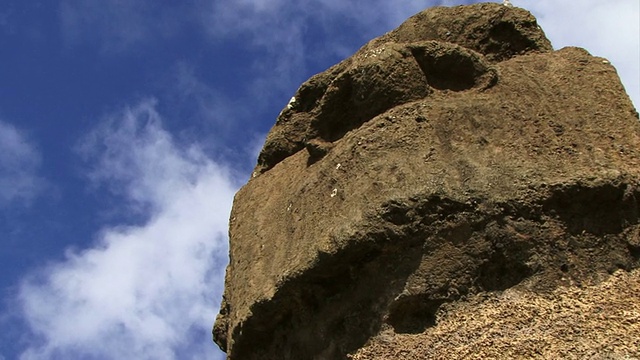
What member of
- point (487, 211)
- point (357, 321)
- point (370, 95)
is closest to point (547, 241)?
point (487, 211)

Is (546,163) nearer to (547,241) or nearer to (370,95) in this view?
(547,241)

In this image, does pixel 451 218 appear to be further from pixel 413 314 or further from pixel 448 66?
pixel 448 66

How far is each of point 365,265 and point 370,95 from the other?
109cm

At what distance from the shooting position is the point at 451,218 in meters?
4.55

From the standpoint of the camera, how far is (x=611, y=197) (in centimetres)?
457

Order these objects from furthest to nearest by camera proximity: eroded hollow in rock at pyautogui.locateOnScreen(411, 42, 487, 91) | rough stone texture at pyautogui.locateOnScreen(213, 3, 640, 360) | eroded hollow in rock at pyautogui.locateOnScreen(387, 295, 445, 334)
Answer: eroded hollow in rock at pyautogui.locateOnScreen(411, 42, 487, 91), eroded hollow in rock at pyautogui.locateOnScreen(387, 295, 445, 334), rough stone texture at pyautogui.locateOnScreen(213, 3, 640, 360)

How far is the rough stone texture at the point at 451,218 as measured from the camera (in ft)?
14.5

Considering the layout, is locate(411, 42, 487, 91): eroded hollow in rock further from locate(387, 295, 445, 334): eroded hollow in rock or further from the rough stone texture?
locate(387, 295, 445, 334): eroded hollow in rock

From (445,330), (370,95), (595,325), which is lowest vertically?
(595,325)

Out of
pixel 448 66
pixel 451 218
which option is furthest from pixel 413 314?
pixel 448 66

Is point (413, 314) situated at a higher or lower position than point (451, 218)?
lower

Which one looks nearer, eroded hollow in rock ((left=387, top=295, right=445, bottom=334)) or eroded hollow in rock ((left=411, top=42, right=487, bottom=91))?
eroded hollow in rock ((left=387, top=295, right=445, bottom=334))

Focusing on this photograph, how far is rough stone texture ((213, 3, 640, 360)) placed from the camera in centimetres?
442

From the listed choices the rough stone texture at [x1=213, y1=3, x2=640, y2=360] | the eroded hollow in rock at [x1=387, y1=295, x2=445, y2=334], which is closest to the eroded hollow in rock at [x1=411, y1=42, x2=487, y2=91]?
the rough stone texture at [x1=213, y1=3, x2=640, y2=360]
